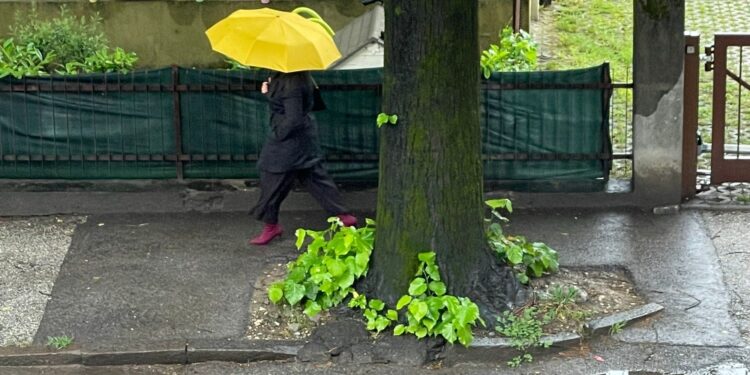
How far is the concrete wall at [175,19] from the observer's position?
1394 cm

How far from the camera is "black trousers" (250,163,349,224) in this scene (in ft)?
29.0

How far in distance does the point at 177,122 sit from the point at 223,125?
38cm

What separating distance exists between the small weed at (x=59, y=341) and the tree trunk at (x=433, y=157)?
1.92m

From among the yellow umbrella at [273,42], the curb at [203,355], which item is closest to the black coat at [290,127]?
the yellow umbrella at [273,42]

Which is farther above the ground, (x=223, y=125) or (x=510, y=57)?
(x=510, y=57)

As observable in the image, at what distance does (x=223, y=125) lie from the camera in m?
9.93

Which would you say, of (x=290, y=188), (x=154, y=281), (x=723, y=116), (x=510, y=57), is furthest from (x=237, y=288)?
(x=723, y=116)

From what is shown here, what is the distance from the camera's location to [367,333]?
745 centimetres

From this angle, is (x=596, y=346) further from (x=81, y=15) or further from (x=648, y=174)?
(x=81, y=15)

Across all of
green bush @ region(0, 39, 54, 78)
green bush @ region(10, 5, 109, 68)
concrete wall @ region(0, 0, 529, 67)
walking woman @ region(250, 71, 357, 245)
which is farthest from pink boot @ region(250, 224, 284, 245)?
concrete wall @ region(0, 0, 529, 67)

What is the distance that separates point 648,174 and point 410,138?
2.97 m

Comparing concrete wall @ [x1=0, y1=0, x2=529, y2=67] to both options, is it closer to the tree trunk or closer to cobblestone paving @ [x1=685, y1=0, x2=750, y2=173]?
cobblestone paving @ [x1=685, y1=0, x2=750, y2=173]

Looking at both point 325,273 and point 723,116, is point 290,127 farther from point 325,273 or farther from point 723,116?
point 723,116

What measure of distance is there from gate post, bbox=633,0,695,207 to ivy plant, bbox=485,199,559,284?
5.82ft
